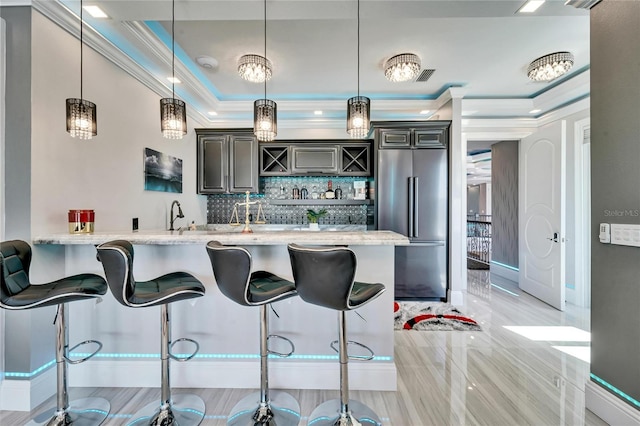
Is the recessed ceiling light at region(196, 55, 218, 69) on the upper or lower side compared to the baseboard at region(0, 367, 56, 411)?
upper

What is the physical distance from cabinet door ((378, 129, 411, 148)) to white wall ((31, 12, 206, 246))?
9.42 feet

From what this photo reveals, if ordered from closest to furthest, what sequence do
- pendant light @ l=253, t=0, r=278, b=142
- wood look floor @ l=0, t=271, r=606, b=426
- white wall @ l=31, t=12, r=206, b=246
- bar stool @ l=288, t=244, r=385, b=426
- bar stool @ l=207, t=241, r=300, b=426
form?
bar stool @ l=288, t=244, r=385, b=426
bar stool @ l=207, t=241, r=300, b=426
wood look floor @ l=0, t=271, r=606, b=426
white wall @ l=31, t=12, r=206, b=246
pendant light @ l=253, t=0, r=278, b=142

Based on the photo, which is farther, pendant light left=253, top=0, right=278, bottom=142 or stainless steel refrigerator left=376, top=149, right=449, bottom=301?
stainless steel refrigerator left=376, top=149, right=449, bottom=301

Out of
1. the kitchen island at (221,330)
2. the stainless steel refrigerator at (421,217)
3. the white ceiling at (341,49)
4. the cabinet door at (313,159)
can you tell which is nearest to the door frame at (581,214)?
the white ceiling at (341,49)

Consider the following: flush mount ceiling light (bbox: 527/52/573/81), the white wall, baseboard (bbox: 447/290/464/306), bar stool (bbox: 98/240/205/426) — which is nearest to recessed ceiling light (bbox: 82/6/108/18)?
the white wall

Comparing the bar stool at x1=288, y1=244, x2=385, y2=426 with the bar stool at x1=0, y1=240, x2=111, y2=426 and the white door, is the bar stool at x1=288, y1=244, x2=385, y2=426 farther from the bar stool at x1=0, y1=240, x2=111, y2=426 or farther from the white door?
the white door

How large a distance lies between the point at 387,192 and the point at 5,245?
364 cm

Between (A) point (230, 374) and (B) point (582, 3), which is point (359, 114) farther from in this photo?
(A) point (230, 374)

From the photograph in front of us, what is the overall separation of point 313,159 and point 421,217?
1.90m

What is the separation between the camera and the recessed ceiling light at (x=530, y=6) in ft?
6.42

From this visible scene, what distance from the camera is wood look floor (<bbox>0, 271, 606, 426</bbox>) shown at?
69.3 inches

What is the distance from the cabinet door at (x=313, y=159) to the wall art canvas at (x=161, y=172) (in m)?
1.68

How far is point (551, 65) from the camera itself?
10.1ft

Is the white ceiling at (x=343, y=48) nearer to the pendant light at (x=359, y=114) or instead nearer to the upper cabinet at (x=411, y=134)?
the upper cabinet at (x=411, y=134)
